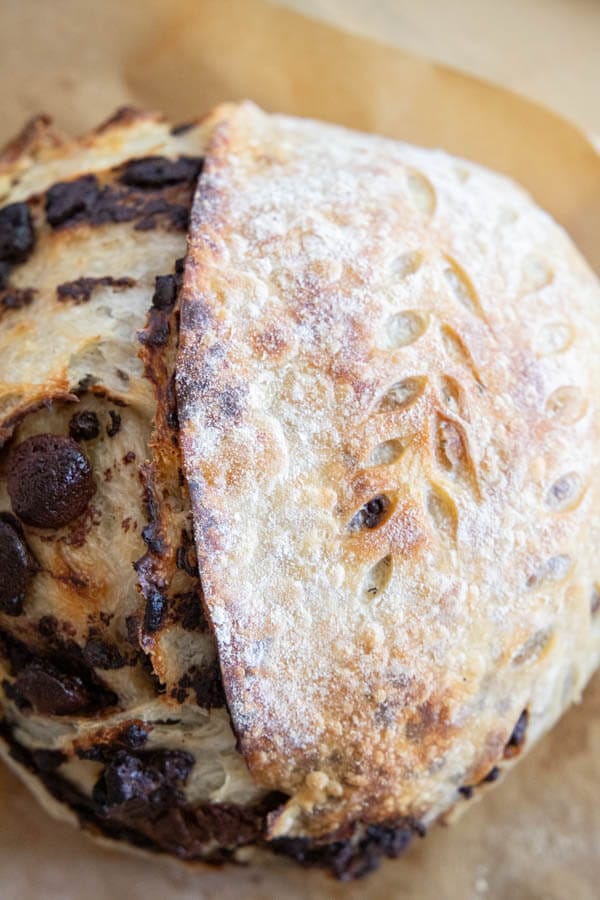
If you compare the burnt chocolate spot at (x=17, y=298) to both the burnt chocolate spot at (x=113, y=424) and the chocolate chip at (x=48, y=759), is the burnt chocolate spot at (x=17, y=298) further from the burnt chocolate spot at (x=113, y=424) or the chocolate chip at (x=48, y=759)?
the chocolate chip at (x=48, y=759)

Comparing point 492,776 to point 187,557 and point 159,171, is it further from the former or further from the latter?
point 159,171

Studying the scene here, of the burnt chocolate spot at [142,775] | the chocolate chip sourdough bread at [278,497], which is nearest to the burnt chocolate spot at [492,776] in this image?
the chocolate chip sourdough bread at [278,497]

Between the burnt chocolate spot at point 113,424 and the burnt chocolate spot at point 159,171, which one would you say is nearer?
the burnt chocolate spot at point 113,424

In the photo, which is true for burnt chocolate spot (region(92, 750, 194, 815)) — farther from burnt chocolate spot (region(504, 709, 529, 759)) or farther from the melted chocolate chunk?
burnt chocolate spot (region(504, 709, 529, 759))

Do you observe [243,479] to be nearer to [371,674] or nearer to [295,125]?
[371,674]

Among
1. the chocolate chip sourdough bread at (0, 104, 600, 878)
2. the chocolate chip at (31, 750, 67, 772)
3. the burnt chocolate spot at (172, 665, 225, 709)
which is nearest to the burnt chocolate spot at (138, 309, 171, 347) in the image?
the chocolate chip sourdough bread at (0, 104, 600, 878)

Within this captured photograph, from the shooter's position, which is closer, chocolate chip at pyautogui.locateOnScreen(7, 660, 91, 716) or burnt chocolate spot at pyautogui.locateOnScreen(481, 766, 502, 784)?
chocolate chip at pyautogui.locateOnScreen(7, 660, 91, 716)
